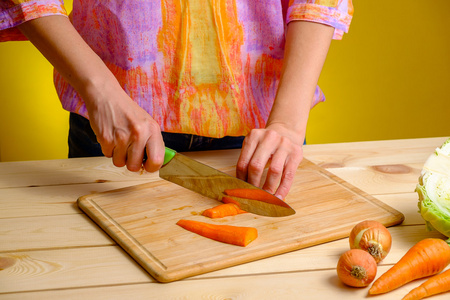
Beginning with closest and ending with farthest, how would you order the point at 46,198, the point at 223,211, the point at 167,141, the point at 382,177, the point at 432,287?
the point at 432,287, the point at 223,211, the point at 46,198, the point at 382,177, the point at 167,141

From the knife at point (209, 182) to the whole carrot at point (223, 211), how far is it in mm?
12

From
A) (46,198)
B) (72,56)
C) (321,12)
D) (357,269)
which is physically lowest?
(46,198)

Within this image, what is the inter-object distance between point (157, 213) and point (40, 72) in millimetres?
1815

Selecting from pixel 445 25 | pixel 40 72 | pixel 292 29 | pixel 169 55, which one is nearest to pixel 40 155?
pixel 40 72

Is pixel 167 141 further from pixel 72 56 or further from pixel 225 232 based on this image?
pixel 225 232

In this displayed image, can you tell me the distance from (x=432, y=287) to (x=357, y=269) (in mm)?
120

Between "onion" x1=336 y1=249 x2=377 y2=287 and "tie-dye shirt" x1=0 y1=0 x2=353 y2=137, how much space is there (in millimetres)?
634

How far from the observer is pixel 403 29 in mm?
2955

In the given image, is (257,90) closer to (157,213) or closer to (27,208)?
(157,213)

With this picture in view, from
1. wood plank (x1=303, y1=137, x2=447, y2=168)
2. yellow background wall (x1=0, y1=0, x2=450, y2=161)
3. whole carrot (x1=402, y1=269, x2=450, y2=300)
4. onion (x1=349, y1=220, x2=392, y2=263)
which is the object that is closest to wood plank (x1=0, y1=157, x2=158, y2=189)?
wood plank (x1=303, y1=137, x2=447, y2=168)

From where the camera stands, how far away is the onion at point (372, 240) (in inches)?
38.9

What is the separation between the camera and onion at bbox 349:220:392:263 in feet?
3.24

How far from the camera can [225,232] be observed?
1073 millimetres

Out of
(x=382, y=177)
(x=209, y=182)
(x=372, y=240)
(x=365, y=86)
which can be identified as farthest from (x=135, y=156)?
(x=365, y=86)
